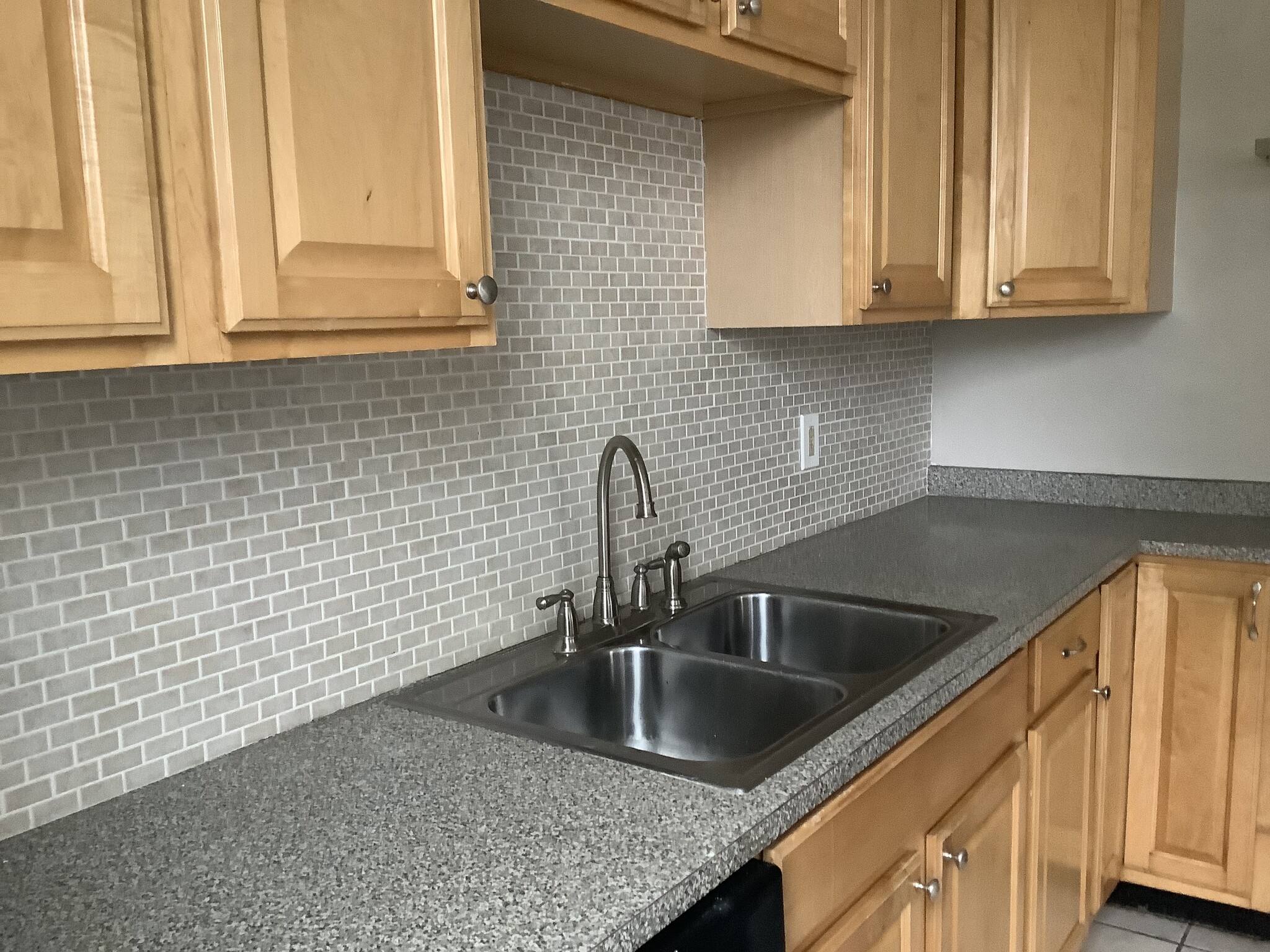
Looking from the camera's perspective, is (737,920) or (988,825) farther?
(988,825)

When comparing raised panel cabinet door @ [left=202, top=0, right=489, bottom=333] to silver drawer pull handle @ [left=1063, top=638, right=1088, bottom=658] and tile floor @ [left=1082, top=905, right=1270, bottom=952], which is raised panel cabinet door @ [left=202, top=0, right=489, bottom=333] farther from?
tile floor @ [left=1082, top=905, right=1270, bottom=952]

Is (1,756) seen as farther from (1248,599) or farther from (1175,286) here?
(1175,286)

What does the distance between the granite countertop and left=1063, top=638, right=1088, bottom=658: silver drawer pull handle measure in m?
0.53

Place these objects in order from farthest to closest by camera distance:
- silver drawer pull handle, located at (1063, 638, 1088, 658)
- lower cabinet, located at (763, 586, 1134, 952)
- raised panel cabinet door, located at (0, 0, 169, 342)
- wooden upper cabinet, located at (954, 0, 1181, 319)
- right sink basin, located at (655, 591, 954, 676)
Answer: wooden upper cabinet, located at (954, 0, 1181, 319) < silver drawer pull handle, located at (1063, 638, 1088, 658) < right sink basin, located at (655, 591, 954, 676) < lower cabinet, located at (763, 586, 1134, 952) < raised panel cabinet door, located at (0, 0, 169, 342)

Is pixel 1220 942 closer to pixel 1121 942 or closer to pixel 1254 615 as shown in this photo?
pixel 1121 942

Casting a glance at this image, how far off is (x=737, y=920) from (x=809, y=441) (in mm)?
1569

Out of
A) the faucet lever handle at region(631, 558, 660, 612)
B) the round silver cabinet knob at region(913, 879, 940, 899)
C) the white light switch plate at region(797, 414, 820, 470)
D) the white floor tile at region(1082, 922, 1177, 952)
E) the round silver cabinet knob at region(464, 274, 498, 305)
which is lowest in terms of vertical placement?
the white floor tile at region(1082, 922, 1177, 952)

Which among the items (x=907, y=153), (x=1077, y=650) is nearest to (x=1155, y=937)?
(x=1077, y=650)

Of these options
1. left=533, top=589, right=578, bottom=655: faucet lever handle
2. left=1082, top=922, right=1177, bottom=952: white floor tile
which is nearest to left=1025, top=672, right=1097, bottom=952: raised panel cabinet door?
left=1082, top=922, right=1177, bottom=952: white floor tile

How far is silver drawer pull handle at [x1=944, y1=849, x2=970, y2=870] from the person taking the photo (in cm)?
158

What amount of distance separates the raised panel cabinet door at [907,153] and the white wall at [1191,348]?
75 cm

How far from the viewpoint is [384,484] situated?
152cm

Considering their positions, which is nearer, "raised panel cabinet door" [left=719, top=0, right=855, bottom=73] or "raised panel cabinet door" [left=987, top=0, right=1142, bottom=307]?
"raised panel cabinet door" [left=719, top=0, right=855, bottom=73]

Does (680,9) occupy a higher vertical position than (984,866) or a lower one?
higher
